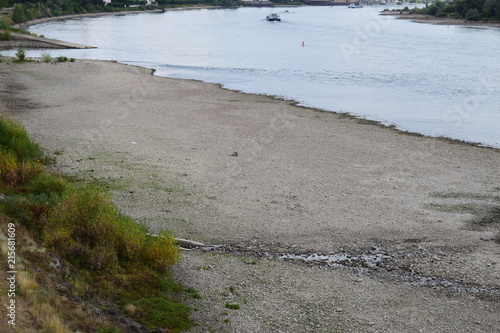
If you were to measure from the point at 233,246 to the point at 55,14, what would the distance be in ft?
349

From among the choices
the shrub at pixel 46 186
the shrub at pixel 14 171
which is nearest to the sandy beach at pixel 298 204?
the shrub at pixel 46 186

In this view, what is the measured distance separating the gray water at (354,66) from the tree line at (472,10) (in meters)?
11.8

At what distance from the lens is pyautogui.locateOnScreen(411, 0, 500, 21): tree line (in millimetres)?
96719

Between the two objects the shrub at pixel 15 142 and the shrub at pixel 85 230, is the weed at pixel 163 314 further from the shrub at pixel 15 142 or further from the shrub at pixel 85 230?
the shrub at pixel 15 142

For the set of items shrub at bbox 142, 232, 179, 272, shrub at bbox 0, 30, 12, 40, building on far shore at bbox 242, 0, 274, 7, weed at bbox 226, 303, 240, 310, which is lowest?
weed at bbox 226, 303, 240, 310

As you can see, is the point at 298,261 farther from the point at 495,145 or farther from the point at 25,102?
the point at 25,102

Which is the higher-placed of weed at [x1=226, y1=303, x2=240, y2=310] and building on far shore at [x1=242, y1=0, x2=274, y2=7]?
building on far shore at [x1=242, y1=0, x2=274, y2=7]

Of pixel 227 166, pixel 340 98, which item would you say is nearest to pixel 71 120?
pixel 227 166

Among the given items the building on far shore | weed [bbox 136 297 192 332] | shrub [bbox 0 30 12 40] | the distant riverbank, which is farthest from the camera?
the building on far shore

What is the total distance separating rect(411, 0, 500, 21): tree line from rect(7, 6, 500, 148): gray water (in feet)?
38.6

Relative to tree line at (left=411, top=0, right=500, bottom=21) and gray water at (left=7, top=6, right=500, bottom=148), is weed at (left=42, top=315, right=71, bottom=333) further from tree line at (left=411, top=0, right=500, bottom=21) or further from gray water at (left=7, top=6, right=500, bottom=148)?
tree line at (left=411, top=0, right=500, bottom=21)

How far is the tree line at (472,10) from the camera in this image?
96.7 metres

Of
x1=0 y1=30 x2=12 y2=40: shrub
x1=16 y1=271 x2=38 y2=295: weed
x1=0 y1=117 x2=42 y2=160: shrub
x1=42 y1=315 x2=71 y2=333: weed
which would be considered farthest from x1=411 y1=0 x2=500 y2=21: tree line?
x1=42 y1=315 x2=71 y2=333: weed

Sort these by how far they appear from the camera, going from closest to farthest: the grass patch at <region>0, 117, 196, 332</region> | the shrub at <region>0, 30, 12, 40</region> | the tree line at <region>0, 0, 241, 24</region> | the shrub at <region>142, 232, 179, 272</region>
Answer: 1. the grass patch at <region>0, 117, 196, 332</region>
2. the shrub at <region>142, 232, 179, 272</region>
3. the shrub at <region>0, 30, 12, 40</region>
4. the tree line at <region>0, 0, 241, 24</region>
